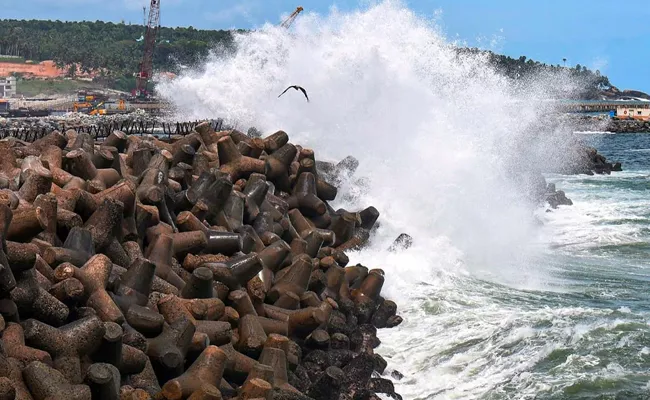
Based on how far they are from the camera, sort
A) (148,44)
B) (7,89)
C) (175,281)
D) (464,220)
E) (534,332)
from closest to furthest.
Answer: (175,281), (534,332), (464,220), (148,44), (7,89)

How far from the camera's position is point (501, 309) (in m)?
12.1

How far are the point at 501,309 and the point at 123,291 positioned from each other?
227 inches

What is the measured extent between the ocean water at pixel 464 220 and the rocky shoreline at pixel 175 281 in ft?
2.99

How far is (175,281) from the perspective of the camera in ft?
29.4

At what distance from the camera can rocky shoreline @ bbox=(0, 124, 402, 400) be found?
6816 millimetres

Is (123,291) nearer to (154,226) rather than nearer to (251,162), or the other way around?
(154,226)

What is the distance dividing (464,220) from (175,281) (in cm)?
967

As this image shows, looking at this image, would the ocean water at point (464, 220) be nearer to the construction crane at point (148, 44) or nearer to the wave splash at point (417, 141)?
the wave splash at point (417, 141)

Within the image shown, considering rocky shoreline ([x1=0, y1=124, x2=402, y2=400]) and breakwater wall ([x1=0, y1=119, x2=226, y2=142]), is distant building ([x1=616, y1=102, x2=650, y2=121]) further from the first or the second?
rocky shoreline ([x1=0, y1=124, x2=402, y2=400])

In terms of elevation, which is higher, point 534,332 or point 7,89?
point 7,89

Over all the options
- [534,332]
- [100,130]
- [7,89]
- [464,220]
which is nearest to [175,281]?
[534,332]

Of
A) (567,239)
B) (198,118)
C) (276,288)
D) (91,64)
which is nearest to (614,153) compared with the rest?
(198,118)

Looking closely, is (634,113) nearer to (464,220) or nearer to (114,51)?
(464,220)

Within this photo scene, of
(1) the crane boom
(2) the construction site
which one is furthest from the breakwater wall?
(1) the crane boom
